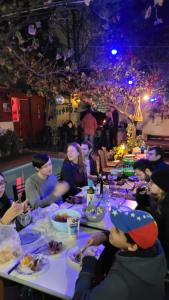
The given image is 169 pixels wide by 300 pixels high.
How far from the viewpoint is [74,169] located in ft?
11.8

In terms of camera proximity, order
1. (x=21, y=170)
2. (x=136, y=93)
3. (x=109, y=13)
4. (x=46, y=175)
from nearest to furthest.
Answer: (x=46, y=175)
(x=109, y=13)
(x=136, y=93)
(x=21, y=170)

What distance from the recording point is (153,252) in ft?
4.18

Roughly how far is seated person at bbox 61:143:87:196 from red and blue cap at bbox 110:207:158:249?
2.10m

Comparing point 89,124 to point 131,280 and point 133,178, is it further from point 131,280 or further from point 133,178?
point 131,280

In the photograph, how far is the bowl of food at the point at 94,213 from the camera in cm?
226

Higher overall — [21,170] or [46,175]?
[46,175]


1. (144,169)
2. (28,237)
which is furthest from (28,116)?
(28,237)

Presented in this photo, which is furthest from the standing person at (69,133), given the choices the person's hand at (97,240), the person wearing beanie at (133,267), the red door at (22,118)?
the person wearing beanie at (133,267)

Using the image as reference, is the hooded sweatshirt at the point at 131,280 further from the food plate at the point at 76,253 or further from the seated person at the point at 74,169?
the seated person at the point at 74,169

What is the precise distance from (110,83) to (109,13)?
1.70 metres

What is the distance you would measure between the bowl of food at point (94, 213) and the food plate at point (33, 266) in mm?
672

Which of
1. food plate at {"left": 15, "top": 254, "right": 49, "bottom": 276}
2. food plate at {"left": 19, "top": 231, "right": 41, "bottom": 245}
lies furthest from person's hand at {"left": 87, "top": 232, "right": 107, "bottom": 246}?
food plate at {"left": 19, "top": 231, "right": 41, "bottom": 245}

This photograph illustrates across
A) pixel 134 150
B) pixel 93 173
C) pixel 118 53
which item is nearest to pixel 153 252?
pixel 93 173

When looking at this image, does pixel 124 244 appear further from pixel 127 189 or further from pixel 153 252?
pixel 127 189
